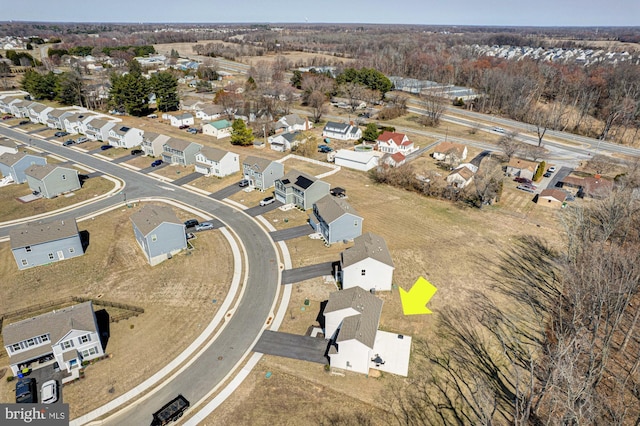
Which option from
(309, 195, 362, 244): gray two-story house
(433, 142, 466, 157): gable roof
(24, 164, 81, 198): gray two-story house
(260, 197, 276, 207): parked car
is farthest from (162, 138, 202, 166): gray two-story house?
(433, 142, 466, 157): gable roof

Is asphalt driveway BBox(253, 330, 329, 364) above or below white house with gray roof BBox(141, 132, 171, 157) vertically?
below

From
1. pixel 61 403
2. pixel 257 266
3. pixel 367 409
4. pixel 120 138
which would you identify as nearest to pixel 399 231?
pixel 257 266

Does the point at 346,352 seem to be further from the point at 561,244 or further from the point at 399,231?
the point at 561,244

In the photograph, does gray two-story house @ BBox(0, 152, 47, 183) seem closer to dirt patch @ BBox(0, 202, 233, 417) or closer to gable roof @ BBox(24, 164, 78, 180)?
gable roof @ BBox(24, 164, 78, 180)

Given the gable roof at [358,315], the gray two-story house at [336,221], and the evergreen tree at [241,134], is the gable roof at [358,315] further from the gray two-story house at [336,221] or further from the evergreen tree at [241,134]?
the evergreen tree at [241,134]

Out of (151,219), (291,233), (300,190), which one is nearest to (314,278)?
(291,233)

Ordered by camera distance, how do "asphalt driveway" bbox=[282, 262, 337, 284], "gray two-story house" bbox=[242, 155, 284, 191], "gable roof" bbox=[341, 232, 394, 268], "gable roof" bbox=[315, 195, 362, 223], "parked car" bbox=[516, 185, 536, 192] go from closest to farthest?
1. "gable roof" bbox=[341, 232, 394, 268]
2. "asphalt driveway" bbox=[282, 262, 337, 284]
3. "gable roof" bbox=[315, 195, 362, 223]
4. "gray two-story house" bbox=[242, 155, 284, 191]
5. "parked car" bbox=[516, 185, 536, 192]

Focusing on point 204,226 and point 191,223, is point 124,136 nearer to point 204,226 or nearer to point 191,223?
point 191,223
